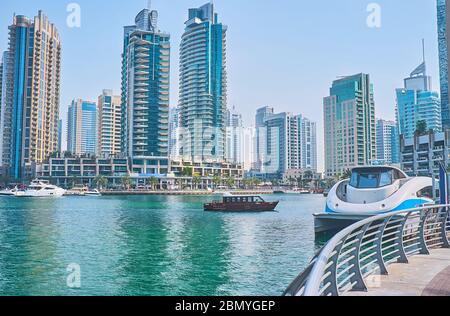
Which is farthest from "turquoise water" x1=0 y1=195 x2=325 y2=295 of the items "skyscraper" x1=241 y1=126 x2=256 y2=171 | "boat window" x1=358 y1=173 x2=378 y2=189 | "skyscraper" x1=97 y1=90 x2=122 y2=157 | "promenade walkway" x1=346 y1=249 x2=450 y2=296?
"skyscraper" x1=97 y1=90 x2=122 y2=157

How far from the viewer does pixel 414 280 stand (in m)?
5.78

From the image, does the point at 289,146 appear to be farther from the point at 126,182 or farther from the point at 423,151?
the point at 423,151

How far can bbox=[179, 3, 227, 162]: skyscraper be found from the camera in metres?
129

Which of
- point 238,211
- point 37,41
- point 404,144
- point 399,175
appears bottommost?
point 238,211

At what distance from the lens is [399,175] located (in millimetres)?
20109

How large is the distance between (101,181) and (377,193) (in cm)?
9838

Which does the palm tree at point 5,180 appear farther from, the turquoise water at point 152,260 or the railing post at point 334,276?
the railing post at point 334,276

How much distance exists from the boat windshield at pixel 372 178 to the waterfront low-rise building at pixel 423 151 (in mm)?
49333

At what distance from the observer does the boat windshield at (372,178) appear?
1947cm

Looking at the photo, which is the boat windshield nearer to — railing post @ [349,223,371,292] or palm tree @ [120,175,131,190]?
railing post @ [349,223,371,292]
